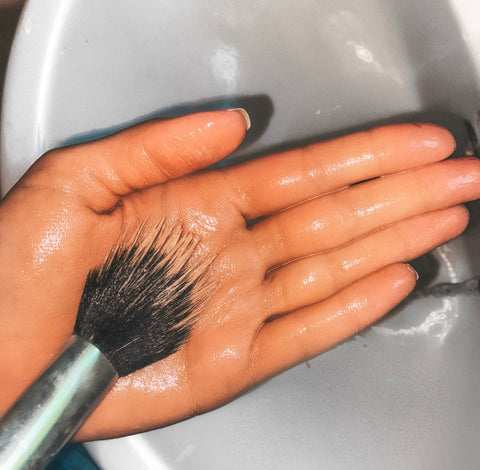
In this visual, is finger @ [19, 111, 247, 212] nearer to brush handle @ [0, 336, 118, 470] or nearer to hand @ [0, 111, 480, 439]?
hand @ [0, 111, 480, 439]

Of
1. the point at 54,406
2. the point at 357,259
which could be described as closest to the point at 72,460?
the point at 54,406

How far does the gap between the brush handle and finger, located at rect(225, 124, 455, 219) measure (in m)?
0.36

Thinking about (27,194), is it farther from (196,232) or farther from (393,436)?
(393,436)

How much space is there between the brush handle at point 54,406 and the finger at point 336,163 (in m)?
0.36

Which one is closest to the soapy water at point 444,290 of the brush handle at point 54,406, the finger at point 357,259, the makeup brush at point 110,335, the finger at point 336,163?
the finger at point 357,259

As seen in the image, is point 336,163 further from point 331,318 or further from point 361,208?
point 331,318

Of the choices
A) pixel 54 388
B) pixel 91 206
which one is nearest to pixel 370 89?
pixel 91 206

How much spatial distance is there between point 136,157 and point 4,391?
381 mm

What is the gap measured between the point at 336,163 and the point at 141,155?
328 millimetres

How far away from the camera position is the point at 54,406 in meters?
0.50

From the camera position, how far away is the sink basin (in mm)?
629

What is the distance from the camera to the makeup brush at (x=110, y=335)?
50 cm

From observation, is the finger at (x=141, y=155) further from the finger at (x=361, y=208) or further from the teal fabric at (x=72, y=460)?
the teal fabric at (x=72, y=460)

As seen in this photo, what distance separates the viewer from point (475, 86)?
688 millimetres
